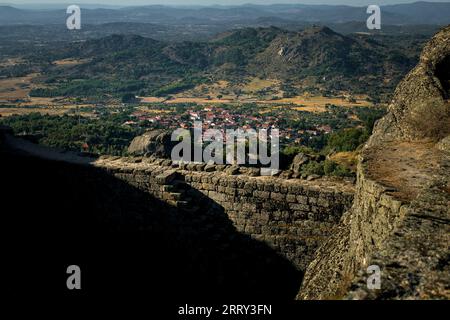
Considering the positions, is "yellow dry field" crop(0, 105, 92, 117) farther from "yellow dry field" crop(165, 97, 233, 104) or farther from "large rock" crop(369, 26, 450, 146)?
"large rock" crop(369, 26, 450, 146)

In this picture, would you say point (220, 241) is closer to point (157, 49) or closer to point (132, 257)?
point (132, 257)

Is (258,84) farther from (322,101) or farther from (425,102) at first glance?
(425,102)

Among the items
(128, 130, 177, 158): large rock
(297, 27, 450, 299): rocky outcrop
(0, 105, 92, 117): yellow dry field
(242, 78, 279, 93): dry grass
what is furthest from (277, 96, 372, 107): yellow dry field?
(297, 27, 450, 299): rocky outcrop

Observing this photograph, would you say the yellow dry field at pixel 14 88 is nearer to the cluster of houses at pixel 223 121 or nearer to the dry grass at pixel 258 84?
the cluster of houses at pixel 223 121

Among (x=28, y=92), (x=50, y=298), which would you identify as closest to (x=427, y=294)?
(x=50, y=298)

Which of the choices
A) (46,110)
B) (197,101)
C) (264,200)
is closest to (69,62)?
(197,101)

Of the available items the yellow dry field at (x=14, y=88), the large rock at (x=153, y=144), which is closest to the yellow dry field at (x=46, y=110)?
the yellow dry field at (x=14, y=88)
